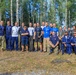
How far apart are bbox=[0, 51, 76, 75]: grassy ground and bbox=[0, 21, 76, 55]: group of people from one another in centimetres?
65

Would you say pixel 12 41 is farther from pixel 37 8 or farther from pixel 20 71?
pixel 37 8

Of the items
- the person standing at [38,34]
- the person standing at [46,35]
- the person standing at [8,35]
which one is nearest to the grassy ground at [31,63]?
the person standing at [46,35]

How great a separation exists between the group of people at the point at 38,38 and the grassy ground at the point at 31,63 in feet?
2.12

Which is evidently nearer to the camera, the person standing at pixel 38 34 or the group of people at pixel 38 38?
the group of people at pixel 38 38

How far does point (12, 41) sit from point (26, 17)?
3619cm

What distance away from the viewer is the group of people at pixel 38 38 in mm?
17203

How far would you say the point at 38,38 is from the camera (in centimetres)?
1788

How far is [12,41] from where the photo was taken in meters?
17.6

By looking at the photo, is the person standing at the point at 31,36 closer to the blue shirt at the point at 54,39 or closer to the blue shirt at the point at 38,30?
the blue shirt at the point at 38,30

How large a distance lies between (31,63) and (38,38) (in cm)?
406

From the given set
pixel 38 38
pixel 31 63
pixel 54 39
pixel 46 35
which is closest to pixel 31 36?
pixel 38 38

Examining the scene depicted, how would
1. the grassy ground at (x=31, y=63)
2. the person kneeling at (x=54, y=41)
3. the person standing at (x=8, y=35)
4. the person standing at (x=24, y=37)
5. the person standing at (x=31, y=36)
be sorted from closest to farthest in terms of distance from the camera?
1. the grassy ground at (x=31, y=63)
2. the person kneeling at (x=54, y=41)
3. the person standing at (x=8, y=35)
4. the person standing at (x=24, y=37)
5. the person standing at (x=31, y=36)

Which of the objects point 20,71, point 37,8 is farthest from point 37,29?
point 37,8

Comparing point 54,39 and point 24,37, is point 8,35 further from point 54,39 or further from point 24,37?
point 54,39
